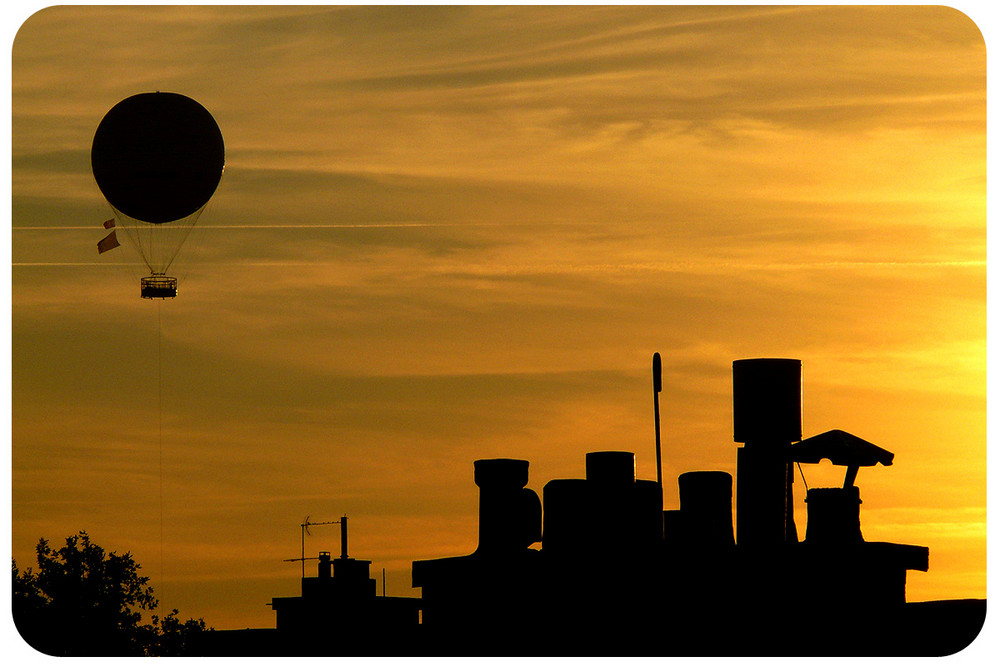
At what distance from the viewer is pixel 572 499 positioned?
23172 millimetres

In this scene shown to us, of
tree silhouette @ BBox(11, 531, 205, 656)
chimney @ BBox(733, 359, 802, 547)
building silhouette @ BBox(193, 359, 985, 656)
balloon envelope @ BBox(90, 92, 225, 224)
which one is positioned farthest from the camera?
tree silhouette @ BBox(11, 531, 205, 656)

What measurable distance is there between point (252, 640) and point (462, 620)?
11755 millimetres

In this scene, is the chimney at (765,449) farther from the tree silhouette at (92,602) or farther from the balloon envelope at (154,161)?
the tree silhouette at (92,602)

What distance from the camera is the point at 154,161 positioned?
115 ft

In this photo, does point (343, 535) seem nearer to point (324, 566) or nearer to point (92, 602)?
point (324, 566)

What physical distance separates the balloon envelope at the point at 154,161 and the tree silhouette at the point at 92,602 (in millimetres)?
19479

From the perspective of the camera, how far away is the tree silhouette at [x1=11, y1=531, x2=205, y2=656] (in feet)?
171

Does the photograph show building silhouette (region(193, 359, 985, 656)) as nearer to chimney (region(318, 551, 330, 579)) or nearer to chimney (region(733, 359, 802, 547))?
chimney (region(733, 359, 802, 547))

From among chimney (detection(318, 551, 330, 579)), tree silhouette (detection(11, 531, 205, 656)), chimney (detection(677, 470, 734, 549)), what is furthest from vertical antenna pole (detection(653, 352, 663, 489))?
tree silhouette (detection(11, 531, 205, 656))

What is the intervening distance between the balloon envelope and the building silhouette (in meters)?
13.9

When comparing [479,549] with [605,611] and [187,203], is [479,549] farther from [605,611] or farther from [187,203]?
[187,203]

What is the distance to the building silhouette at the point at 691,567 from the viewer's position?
75.5ft

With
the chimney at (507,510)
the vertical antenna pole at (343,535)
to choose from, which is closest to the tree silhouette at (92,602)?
the vertical antenna pole at (343,535)

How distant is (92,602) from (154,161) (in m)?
25.5
